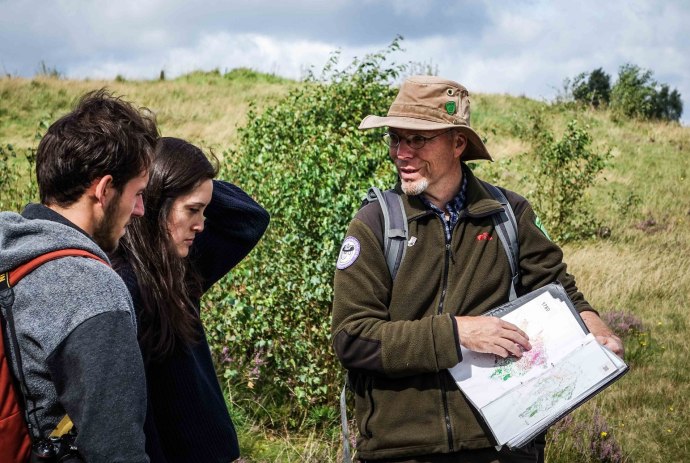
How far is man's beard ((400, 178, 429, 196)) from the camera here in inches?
117

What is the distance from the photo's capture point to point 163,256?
2369mm

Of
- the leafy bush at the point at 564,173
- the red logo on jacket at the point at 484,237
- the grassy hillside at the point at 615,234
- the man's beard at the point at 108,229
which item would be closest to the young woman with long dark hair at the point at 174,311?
the man's beard at the point at 108,229

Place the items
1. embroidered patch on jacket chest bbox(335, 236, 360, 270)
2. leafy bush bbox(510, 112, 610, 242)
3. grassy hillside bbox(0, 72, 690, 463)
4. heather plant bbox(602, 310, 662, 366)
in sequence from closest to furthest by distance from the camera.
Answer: embroidered patch on jacket chest bbox(335, 236, 360, 270) → grassy hillside bbox(0, 72, 690, 463) → heather plant bbox(602, 310, 662, 366) → leafy bush bbox(510, 112, 610, 242)

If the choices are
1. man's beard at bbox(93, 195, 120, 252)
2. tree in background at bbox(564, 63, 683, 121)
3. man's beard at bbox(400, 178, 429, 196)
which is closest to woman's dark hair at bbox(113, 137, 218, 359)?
man's beard at bbox(93, 195, 120, 252)

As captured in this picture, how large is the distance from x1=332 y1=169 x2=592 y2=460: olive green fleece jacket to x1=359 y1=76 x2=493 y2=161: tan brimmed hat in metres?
0.28

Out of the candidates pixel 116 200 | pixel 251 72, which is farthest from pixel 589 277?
pixel 251 72

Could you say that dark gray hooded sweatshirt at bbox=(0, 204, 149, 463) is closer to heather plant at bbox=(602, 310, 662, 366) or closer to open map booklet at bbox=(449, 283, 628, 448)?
open map booklet at bbox=(449, 283, 628, 448)

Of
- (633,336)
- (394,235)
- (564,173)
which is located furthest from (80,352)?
(564,173)

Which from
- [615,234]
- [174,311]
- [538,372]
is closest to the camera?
[174,311]

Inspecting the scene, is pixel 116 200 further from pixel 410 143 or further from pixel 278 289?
pixel 278 289

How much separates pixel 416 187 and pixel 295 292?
106 inches

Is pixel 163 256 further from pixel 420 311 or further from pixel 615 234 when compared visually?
pixel 615 234

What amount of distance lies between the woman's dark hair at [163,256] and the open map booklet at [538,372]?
39.2 inches

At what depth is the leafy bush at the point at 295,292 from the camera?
17.8 ft
